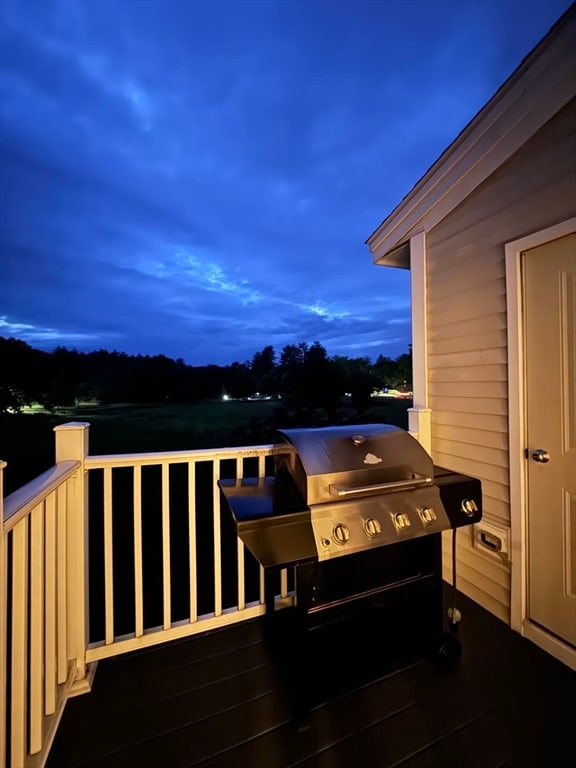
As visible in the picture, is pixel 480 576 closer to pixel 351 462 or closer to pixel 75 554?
pixel 351 462

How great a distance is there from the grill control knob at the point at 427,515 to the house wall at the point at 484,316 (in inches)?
35.8

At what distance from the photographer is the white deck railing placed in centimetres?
97

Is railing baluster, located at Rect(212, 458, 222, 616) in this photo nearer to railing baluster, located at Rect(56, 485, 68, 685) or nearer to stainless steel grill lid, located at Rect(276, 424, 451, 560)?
stainless steel grill lid, located at Rect(276, 424, 451, 560)

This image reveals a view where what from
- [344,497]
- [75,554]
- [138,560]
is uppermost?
[344,497]

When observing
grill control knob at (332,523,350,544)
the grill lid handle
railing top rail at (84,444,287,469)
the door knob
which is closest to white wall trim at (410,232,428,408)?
the door knob

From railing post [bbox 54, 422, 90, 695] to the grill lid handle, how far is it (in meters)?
1.26

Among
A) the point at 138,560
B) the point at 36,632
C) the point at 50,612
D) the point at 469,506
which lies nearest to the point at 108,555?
the point at 138,560

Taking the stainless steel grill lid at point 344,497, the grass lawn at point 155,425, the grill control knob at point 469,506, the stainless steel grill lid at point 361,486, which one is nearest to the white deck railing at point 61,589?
the stainless steel grill lid at point 344,497

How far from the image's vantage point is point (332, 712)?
139 cm

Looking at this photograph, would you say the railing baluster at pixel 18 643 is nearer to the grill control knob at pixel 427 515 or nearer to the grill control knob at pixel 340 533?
the grill control knob at pixel 340 533

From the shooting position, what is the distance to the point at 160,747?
1.24 m

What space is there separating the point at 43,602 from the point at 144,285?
66.7ft

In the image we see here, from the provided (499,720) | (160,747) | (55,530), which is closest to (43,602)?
(55,530)

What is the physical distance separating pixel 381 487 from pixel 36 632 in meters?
1.41
